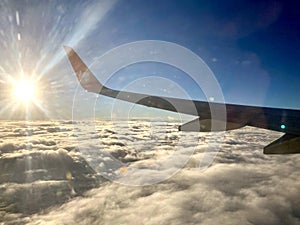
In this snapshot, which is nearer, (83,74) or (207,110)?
(207,110)

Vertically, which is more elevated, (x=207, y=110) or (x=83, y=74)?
(x=83, y=74)

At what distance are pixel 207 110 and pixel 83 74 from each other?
14.2 ft

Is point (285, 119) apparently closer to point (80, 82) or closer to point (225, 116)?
point (225, 116)

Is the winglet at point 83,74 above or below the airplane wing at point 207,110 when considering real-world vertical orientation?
above

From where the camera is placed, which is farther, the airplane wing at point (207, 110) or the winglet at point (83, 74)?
the winglet at point (83, 74)

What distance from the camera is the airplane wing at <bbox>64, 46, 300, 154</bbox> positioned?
5.99 meters

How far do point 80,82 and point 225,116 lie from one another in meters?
4.92

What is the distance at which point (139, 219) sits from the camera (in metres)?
166

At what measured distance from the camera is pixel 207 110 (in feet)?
21.5

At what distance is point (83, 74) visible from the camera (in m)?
7.06

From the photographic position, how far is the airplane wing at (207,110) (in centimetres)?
599

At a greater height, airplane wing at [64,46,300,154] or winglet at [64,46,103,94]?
winglet at [64,46,103,94]

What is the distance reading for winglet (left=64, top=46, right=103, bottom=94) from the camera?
6.97 m

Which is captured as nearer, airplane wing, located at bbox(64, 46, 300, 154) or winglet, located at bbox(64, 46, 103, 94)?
airplane wing, located at bbox(64, 46, 300, 154)
